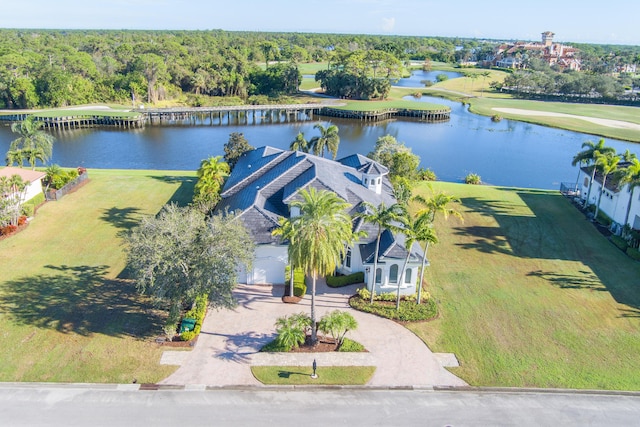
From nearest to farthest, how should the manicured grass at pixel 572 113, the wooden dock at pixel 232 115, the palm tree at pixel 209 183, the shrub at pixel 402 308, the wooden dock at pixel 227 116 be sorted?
the shrub at pixel 402 308 → the palm tree at pixel 209 183 → the manicured grass at pixel 572 113 → the wooden dock at pixel 227 116 → the wooden dock at pixel 232 115

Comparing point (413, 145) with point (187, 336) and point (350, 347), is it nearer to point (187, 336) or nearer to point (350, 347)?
point (350, 347)

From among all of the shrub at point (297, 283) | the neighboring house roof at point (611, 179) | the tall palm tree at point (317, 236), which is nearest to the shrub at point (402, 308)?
the shrub at point (297, 283)

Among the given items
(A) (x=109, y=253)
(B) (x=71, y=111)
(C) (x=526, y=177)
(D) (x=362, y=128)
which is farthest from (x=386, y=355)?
(B) (x=71, y=111)

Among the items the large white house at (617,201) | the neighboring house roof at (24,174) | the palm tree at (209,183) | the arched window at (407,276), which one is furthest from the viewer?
the neighboring house roof at (24,174)

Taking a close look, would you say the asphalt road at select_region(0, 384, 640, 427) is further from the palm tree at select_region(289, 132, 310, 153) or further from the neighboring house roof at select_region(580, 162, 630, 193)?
the palm tree at select_region(289, 132, 310, 153)

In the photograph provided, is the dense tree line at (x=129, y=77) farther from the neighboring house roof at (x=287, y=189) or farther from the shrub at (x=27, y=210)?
the neighboring house roof at (x=287, y=189)

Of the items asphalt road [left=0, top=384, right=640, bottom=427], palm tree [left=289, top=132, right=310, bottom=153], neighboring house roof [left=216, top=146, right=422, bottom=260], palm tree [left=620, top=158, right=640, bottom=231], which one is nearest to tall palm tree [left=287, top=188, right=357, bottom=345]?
asphalt road [left=0, top=384, right=640, bottom=427]
